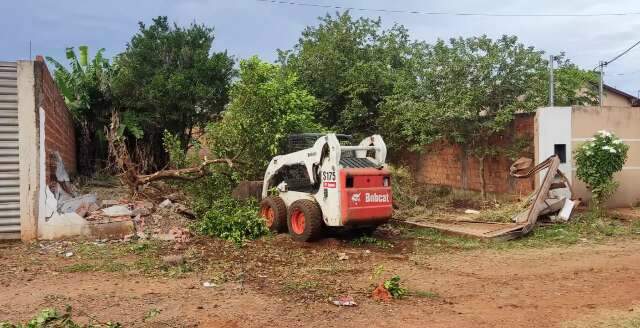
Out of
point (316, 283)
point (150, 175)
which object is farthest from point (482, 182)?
point (316, 283)

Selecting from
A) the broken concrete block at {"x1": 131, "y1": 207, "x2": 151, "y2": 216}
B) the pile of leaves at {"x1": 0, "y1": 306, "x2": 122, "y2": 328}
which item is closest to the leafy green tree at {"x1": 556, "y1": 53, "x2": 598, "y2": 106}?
the broken concrete block at {"x1": 131, "y1": 207, "x2": 151, "y2": 216}

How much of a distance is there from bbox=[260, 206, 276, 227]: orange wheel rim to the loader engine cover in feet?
6.13

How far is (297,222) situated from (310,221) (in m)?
0.56

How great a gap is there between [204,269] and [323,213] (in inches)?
98.3

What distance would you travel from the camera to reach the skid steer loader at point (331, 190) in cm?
883

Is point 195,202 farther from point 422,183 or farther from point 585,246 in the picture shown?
point 422,183

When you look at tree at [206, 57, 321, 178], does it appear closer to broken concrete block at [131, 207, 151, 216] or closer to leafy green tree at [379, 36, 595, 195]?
broken concrete block at [131, 207, 151, 216]

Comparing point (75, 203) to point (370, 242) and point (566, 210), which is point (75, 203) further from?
point (566, 210)

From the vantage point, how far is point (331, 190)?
8.96 meters

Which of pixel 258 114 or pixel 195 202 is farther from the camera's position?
pixel 258 114

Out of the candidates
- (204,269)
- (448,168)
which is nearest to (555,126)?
(448,168)

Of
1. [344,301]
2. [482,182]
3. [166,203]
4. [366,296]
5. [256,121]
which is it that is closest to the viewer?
[344,301]

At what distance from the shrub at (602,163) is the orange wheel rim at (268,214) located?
6832 mm

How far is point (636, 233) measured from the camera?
1026cm
